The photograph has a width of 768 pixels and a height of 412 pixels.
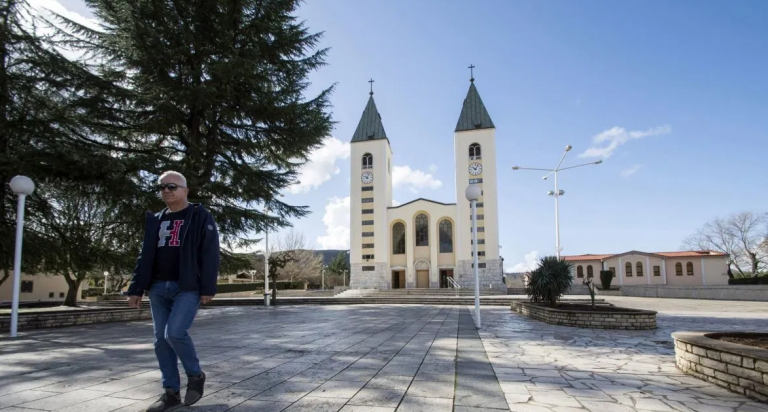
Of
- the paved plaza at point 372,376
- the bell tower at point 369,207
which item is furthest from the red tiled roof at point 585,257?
the paved plaza at point 372,376

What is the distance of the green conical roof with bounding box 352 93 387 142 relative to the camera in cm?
4297

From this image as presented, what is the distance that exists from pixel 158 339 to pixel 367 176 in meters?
39.1

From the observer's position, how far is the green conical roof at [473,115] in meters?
40.9

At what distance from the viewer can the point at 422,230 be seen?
4234 cm

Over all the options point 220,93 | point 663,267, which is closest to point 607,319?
point 220,93

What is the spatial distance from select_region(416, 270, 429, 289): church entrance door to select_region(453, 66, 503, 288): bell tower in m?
3.44

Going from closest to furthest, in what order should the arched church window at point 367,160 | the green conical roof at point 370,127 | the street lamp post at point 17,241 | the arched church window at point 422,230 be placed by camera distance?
the street lamp post at point 17,241, the arched church window at point 422,230, the arched church window at point 367,160, the green conical roof at point 370,127

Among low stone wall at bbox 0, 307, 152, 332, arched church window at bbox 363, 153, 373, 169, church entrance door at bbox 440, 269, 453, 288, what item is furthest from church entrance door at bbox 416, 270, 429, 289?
low stone wall at bbox 0, 307, 152, 332

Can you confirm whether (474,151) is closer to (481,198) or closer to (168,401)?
(481,198)

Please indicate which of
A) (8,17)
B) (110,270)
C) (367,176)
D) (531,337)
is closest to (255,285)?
(367,176)

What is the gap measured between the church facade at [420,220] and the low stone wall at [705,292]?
11.2m

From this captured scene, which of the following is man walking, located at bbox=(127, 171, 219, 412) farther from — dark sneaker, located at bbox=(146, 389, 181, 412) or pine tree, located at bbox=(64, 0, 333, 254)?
pine tree, located at bbox=(64, 0, 333, 254)

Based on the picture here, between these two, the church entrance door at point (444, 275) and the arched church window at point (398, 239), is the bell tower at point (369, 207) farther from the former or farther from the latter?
the church entrance door at point (444, 275)

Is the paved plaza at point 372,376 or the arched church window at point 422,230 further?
the arched church window at point 422,230
